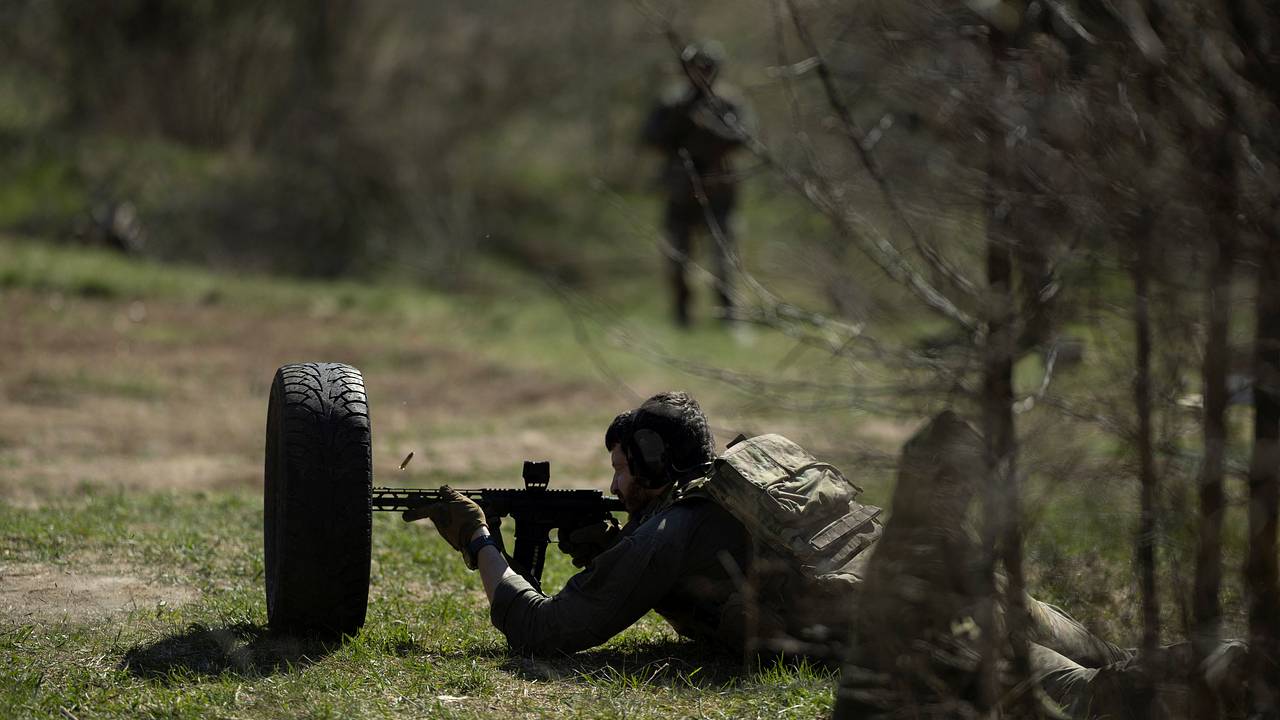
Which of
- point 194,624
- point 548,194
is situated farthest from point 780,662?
point 548,194

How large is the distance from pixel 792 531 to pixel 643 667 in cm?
70

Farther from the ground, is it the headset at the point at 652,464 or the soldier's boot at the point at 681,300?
the soldier's boot at the point at 681,300

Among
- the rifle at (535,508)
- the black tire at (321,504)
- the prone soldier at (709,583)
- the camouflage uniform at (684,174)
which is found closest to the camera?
the prone soldier at (709,583)

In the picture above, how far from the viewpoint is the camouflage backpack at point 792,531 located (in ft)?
13.4

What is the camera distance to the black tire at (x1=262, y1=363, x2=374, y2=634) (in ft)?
13.7

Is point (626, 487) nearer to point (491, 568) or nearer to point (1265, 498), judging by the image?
point (491, 568)

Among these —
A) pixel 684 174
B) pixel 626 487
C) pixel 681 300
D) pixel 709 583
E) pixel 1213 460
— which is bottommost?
pixel 709 583

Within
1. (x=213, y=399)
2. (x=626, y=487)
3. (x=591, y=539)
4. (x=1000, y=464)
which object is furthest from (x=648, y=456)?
(x=213, y=399)

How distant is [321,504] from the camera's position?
13.7 ft

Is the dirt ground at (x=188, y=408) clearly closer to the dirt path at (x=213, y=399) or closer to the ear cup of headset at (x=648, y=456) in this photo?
the dirt path at (x=213, y=399)

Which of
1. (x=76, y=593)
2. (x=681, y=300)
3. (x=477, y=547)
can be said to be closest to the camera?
(x=477, y=547)

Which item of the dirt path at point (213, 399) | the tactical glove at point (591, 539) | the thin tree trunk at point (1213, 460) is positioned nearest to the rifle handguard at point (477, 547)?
the tactical glove at point (591, 539)

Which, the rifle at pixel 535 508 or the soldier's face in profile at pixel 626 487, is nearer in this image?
the soldier's face in profile at pixel 626 487

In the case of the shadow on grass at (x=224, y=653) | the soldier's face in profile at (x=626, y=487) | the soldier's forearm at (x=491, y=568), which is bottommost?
the shadow on grass at (x=224, y=653)
